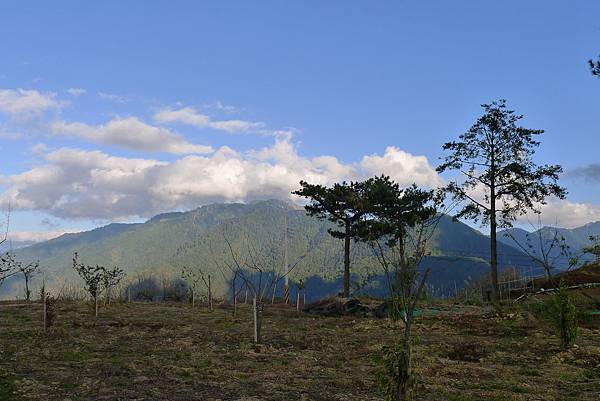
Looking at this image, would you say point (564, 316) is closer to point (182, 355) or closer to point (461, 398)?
point (461, 398)

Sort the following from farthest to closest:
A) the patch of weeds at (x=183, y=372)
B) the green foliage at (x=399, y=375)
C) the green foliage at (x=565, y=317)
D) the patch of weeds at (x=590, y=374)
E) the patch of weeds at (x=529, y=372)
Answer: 1. the green foliage at (x=565, y=317)
2. the patch of weeds at (x=529, y=372)
3. the patch of weeds at (x=183, y=372)
4. the patch of weeds at (x=590, y=374)
5. the green foliage at (x=399, y=375)

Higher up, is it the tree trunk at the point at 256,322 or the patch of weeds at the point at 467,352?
the tree trunk at the point at 256,322

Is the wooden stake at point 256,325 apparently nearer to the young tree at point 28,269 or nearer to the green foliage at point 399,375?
the green foliage at point 399,375

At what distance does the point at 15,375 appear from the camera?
1267 centimetres

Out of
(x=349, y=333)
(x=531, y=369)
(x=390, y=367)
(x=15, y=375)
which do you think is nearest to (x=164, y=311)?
(x=349, y=333)

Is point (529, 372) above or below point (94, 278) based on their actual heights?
below

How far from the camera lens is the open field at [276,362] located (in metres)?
11.4

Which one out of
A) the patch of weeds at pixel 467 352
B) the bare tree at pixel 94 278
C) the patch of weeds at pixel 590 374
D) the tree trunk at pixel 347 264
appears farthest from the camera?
the tree trunk at pixel 347 264

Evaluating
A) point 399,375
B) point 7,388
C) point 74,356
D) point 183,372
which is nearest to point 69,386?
point 7,388

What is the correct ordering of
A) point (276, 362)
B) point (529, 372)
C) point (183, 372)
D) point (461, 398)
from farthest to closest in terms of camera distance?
point (276, 362)
point (529, 372)
point (183, 372)
point (461, 398)

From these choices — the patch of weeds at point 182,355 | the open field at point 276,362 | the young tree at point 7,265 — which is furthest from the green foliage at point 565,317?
the young tree at point 7,265

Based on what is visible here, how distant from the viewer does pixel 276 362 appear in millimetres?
15406

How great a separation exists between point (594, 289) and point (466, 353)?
67.7 ft

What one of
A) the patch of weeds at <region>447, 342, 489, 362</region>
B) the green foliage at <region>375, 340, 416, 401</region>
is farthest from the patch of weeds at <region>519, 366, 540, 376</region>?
the green foliage at <region>375, 340, 416, 401</region>
